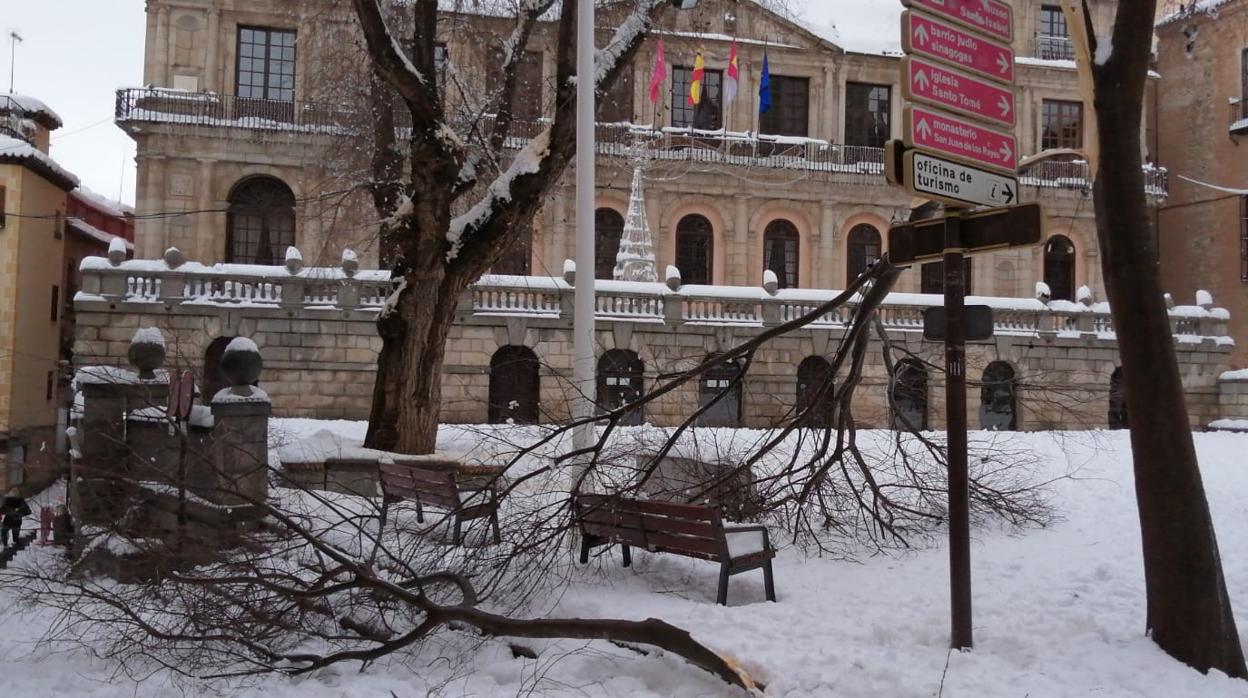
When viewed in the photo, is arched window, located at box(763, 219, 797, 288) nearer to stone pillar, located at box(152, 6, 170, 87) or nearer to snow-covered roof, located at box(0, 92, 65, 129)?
stone pillar, located at box(152, 6, 170, 87)

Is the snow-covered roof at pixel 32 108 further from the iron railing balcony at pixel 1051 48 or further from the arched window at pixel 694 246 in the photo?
the iron railing balcony at pixel 1051 48

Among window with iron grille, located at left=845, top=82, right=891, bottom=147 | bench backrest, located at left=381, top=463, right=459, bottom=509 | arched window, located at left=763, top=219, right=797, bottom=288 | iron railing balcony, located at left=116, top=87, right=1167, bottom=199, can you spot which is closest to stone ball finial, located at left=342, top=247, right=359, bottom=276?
iron railing balcony, located at left=116, top=87, right=1167, bottom=199

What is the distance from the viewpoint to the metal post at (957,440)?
6.29 meters

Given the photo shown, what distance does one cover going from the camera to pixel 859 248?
3778cm

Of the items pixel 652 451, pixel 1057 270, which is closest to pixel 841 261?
pixel 1057 270

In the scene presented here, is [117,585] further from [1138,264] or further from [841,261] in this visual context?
[841,261]

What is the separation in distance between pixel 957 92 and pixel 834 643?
3.92m

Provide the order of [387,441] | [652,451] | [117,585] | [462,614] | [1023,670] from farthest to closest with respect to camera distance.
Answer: [387,441] < [652,451] < [117,585] < [462,614] < [1023,670]

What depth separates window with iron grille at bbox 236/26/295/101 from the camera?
33188 mm

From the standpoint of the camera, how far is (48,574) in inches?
279

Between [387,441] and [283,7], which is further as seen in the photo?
[283,7]

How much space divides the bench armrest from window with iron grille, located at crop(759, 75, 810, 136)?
31.3m

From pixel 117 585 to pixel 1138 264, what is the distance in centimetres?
765

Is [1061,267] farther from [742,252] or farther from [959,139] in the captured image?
Result: [959,139]
